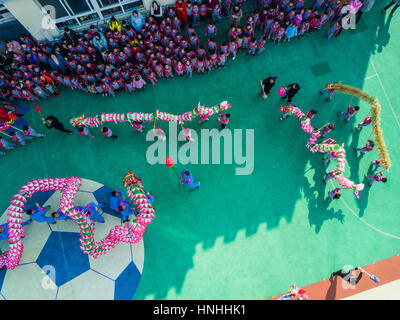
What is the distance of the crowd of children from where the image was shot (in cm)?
1222

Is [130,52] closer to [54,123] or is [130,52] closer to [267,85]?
[54,123]

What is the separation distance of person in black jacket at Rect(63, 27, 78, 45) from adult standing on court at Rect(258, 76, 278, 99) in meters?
9.13

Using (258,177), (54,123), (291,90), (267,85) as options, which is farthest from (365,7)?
(54,123)

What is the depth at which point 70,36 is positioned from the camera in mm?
12500

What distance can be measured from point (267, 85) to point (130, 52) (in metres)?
6.72

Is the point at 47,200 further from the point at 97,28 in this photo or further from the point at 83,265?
the point at 97,28

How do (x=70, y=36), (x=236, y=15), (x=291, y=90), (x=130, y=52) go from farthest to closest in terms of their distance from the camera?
(x=236, y=15), (x=130, y=52), (x=70, y=36), (x=291, y=90)

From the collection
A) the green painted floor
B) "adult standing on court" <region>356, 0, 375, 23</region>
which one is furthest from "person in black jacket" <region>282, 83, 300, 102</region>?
"adult standing on court" <region>356, 0, 375, 23</region>

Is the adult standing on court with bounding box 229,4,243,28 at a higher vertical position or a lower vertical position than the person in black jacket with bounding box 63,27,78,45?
higher

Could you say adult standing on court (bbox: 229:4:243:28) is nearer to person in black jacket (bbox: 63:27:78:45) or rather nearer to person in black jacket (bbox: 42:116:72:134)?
person in black jacket (bbox: 63:27:78:45)

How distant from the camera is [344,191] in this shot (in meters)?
11.8

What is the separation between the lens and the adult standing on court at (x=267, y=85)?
39.0 feet

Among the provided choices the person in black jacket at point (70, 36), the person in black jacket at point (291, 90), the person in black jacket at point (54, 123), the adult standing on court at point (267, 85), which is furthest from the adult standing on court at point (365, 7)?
the person in black jacket at point (54, 123)
